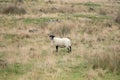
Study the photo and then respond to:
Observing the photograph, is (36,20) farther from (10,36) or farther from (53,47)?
(53,47)

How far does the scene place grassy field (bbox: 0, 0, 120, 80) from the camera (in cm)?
1223

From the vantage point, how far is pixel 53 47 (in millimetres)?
17188

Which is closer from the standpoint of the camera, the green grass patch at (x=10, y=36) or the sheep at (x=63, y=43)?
the sheep at (x=63, y=43)

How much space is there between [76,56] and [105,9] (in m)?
19.9

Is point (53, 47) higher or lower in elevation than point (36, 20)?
lower

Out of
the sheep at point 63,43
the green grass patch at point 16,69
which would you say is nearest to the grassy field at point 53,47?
the green grass patch at point 16,69

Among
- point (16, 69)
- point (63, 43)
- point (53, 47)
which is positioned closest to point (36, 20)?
point (53, 47)

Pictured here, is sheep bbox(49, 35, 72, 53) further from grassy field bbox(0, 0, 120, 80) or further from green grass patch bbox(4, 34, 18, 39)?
green grass patch bbox(4, 34, 18, 39)

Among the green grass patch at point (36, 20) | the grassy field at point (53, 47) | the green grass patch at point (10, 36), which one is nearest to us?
the grassy field at point (53, 47)

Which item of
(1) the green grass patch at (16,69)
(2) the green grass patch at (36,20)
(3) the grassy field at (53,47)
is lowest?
(1) the green grass patch at (16,69)

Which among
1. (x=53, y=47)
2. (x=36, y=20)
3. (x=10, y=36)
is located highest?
(x=36, y=20)

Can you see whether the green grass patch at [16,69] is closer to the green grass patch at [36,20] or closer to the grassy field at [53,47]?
the grassy field at [53,47]

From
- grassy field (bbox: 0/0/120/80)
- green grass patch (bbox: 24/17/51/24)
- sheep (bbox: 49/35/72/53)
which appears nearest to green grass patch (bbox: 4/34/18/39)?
grassy field (bbox: 0/0/120/80)

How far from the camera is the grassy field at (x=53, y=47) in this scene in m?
12.2
